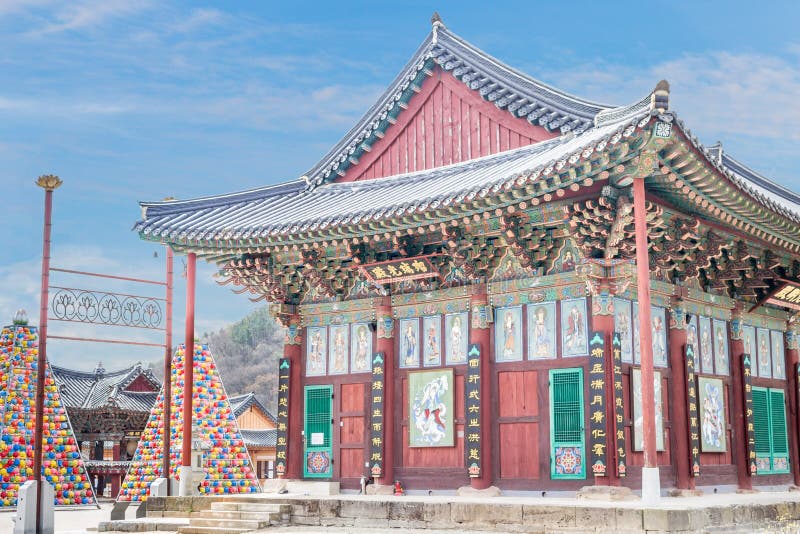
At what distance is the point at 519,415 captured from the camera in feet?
56.2

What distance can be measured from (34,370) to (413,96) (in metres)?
16.7

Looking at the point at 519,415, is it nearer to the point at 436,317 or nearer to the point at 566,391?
the point at 566,391

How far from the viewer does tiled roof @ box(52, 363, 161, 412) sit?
48.0m

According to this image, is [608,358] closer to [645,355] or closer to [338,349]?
[645,355]

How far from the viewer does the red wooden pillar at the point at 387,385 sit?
739 inches

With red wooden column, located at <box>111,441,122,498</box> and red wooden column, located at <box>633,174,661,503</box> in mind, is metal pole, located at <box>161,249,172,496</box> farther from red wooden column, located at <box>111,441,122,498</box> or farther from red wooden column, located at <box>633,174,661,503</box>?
red wooden column, located at <box>111,441,122,498</box>

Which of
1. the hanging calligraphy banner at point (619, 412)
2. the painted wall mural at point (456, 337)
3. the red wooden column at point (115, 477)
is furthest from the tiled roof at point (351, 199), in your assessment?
the red wooden column at point (115, 477)

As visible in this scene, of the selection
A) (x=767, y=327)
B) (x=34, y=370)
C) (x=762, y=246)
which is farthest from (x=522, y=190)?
(x=34, y=370)

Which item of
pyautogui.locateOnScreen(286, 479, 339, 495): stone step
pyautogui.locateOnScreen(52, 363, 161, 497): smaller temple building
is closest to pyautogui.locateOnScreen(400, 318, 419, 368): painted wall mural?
pyautogui.locateOnScreen(286, 479, 339, 495): stone step

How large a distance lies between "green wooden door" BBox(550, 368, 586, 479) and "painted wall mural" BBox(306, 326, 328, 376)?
583 cm

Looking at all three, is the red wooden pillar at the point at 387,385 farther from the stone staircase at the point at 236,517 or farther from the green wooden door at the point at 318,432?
the stone staircase at the point at 236,517

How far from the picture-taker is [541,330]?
17.0 metres

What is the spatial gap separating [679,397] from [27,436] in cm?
2043

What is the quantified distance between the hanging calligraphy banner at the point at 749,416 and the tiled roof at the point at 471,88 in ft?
20.1
